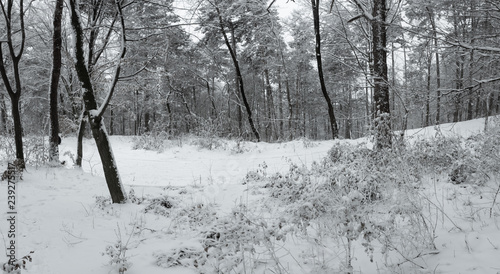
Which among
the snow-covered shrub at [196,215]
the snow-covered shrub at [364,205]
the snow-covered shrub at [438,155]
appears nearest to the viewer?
the snow-covered shrub at [364,205]

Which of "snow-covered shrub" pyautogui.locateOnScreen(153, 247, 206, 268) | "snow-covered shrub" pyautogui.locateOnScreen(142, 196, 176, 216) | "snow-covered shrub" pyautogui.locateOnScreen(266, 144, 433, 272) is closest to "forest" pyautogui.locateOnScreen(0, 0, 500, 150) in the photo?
"snow-covered shrub" pyautogui.locateOnScreen(266, 144, 433, 272)

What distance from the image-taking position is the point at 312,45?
19875 mm

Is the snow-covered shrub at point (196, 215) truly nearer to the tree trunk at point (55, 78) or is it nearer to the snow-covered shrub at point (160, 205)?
the snow-covered shrub at point (160, 205)

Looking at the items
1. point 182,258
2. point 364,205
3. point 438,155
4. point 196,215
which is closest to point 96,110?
point 196,215

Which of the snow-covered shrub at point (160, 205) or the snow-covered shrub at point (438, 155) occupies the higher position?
the snow-covered shrub at point (438, 155)

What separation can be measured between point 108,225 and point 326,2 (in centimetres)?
1015

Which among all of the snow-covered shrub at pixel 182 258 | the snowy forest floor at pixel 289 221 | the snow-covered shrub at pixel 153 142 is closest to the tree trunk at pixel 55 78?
the snowy forest floor at pixel 289 221

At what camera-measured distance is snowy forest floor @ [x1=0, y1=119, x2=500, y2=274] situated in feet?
8.57

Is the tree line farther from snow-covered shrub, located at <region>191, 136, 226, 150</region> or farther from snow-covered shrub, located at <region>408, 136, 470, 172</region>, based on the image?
snow-covered shrub, located at <region>408, 136, 470, 172</region>

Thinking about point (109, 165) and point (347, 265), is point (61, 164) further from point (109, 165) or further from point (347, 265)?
point (347, 265)

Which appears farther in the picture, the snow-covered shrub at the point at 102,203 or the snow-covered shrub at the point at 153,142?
Result: the snow-covered shrub at the point at 153,142

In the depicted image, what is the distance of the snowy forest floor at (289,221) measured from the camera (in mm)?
2613

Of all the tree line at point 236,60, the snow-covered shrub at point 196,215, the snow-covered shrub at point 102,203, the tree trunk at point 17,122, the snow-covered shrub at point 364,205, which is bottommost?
the snow-covered shrub at point 196,215

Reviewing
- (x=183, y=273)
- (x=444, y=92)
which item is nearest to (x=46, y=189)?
(x=183, y=273)
